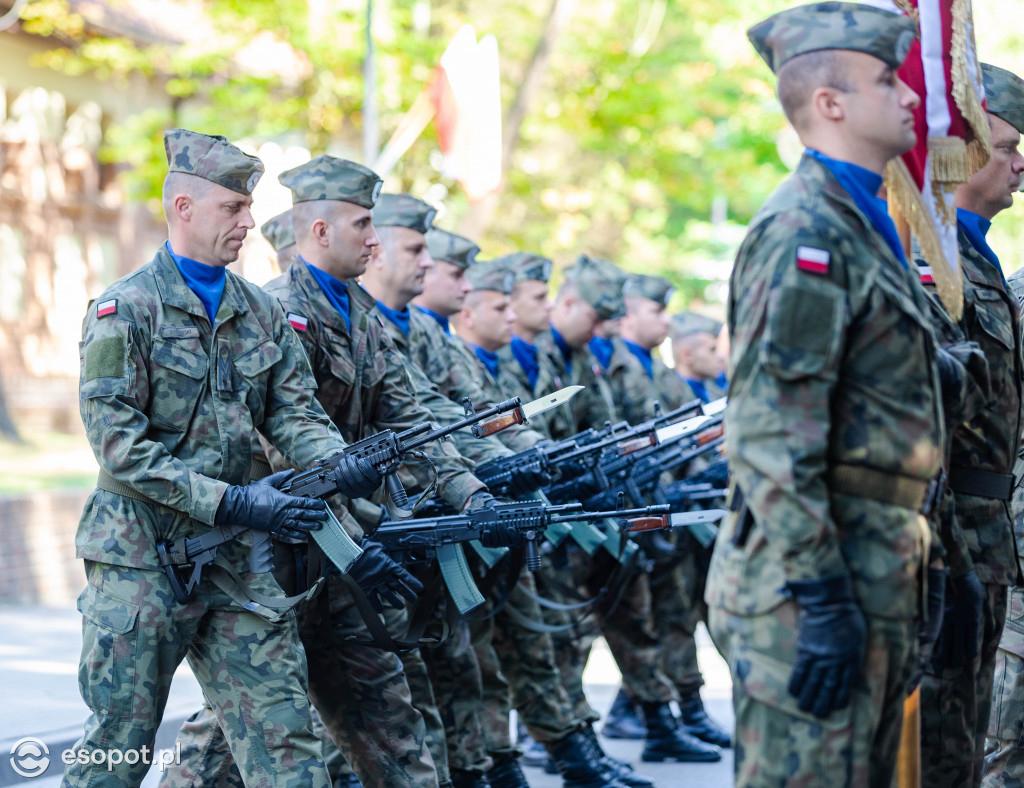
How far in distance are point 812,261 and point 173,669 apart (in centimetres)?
247

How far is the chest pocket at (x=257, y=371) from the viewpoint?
4449 mm

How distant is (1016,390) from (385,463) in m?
2.06

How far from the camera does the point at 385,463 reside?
450 centimetres

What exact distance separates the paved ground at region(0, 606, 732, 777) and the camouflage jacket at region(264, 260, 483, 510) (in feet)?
6.78

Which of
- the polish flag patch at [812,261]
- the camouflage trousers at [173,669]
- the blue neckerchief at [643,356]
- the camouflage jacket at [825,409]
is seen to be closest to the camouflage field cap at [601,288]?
the blue neckerchief at [643,356]

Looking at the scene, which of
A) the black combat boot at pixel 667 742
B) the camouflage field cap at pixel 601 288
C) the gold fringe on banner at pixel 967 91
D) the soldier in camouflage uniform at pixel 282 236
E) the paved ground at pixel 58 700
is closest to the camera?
the gold fringe on banner at pixel 967 91

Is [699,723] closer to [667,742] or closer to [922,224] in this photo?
[667,742]

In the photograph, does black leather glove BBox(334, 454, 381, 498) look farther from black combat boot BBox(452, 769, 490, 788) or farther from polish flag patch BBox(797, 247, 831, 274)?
polish flag patch BBox(797, 247, 831, 274)

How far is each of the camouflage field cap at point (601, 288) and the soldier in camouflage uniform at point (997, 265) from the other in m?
3.64

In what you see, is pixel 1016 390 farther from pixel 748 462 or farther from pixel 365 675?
pixel 365 675

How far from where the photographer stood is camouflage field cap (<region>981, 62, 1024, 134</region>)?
15.4ft

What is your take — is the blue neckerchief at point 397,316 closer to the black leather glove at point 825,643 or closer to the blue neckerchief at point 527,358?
the blue neckerchief at point 527,358

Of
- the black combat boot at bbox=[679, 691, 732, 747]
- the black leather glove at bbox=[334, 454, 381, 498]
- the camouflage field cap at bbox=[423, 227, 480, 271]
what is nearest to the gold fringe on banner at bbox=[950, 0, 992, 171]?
the black leather glove at bbox=[334, 454, 381, 498]

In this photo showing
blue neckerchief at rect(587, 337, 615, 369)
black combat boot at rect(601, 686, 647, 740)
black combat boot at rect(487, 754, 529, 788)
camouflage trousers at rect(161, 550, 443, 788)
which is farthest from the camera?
blue neckerchief at rect(587, 337, 615, 369)
